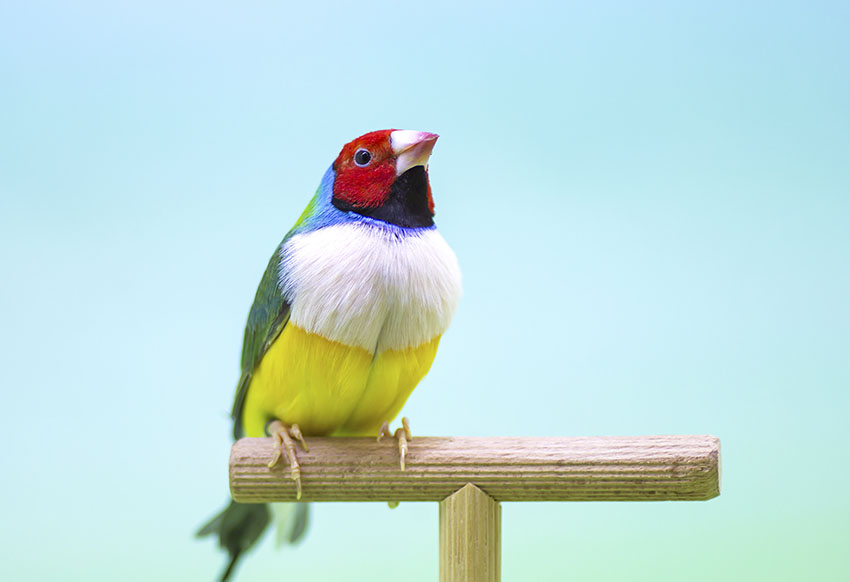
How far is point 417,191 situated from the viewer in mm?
1834

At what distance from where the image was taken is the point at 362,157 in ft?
5.98

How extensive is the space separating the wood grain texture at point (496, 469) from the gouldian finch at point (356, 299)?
4cm

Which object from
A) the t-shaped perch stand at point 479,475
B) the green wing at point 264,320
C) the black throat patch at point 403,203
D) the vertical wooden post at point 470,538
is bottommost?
the vertical wooden post at point 470,538

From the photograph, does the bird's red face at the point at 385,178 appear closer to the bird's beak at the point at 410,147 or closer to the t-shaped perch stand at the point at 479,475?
the bird's beak at the point at 410,147

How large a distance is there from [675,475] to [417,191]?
29.6 inches

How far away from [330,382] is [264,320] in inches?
7.7

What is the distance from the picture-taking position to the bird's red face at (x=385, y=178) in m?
1.79

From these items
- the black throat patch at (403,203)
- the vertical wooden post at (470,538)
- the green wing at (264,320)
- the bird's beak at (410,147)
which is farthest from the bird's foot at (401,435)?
the bird's beak at (410,147)

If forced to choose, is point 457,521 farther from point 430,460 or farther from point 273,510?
point 273,510

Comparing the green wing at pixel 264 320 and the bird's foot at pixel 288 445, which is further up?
the green wing at pixel 264 320

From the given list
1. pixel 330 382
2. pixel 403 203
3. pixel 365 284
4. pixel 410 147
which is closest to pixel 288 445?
pixel 330 382

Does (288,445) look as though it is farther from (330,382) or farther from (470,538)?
(470,538)

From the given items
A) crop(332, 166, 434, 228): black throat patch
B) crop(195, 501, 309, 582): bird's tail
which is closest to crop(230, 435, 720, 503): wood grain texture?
crop(195, 501, 309, 582): bird's tail

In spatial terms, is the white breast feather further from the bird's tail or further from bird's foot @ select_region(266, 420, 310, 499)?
the bird's tail
